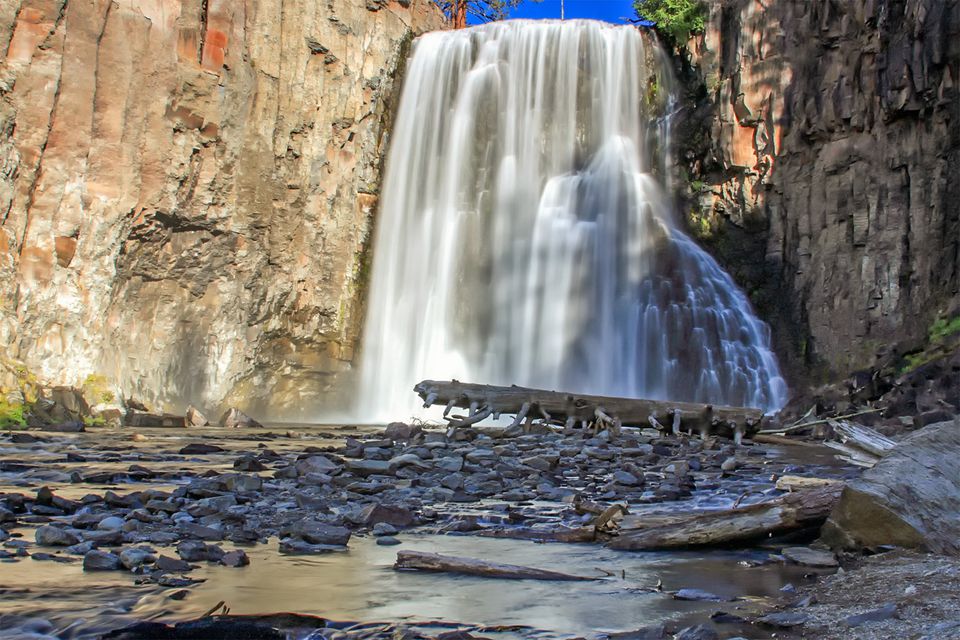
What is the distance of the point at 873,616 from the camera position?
301cm

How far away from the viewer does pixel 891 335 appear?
20.5m

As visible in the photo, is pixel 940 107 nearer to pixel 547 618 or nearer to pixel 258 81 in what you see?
pixel 258 81

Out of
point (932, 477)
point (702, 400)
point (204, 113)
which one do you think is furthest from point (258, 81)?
point (932, 477)

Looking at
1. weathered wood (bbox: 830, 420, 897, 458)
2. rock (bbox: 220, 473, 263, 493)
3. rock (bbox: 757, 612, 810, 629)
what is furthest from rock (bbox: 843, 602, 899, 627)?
rock (bbox: 220, 473, 263, 493)

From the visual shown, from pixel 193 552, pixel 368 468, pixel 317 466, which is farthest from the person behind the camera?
pixel 317 466

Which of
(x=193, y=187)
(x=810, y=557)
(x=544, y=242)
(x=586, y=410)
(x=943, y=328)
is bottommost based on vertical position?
(x=810, y=557)

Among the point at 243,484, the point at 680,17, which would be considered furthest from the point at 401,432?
the point at 680,17

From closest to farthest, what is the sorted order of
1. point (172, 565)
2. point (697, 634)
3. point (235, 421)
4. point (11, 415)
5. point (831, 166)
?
1. point (697, 634)
2. point (172, 565)
3. point (11, 415)
4. point (235, 421)
5. point (831, 166)

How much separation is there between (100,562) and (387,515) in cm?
205

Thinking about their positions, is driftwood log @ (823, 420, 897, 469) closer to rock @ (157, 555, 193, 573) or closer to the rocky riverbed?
the rocky riverbed

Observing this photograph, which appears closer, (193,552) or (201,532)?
(193,552)

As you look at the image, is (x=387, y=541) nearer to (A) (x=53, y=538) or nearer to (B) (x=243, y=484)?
(A) (x=53, y=538)

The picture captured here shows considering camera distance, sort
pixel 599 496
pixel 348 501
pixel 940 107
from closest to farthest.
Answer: pixel 348 501
pixel 599 496
pixel 940 107

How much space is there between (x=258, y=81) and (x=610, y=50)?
11692 mm
